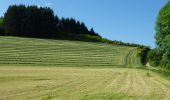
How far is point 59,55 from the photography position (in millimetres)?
67562

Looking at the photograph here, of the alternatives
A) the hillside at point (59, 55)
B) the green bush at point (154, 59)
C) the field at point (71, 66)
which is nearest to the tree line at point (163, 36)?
the green bush at point (154, 59)

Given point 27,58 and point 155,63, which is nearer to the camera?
point 27,58

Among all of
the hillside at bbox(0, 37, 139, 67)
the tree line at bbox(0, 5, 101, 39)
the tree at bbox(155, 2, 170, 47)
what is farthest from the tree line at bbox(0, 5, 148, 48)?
the tree at bbox(155, 2, 170, 47)

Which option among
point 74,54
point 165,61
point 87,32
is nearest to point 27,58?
point 74,54

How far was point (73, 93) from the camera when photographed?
21.1 metres

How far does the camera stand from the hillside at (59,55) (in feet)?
192

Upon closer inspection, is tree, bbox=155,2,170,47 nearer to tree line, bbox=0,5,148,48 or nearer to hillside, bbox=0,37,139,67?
hillside, bbox=0,37,139,67

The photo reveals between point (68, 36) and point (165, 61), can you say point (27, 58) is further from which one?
point (68, 36)

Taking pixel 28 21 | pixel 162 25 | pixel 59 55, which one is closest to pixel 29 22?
pixel 28 21

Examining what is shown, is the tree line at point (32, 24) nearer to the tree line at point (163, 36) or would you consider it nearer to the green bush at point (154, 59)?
the green bush at point (154, 59)

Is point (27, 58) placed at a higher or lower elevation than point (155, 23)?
lower

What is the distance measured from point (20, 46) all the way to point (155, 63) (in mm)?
20005

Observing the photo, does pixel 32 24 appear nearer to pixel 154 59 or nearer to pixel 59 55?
pixel 59 55

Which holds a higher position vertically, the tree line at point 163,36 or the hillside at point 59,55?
the tree line at point 163,36
